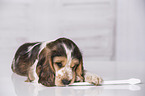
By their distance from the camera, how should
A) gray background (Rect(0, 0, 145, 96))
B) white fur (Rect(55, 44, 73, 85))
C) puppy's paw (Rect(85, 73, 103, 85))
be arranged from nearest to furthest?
white fur (Rect(55, 44, 73, 85)) < puppy's paw (Rect(85, 73, 103, 85)) < gray background (Rect(0, 0, 145, 96))

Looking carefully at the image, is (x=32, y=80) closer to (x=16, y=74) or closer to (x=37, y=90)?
(x=37, y=90)

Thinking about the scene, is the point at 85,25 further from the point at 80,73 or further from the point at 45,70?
the point at 45,70

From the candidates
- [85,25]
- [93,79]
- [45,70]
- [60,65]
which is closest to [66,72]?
[60,65]

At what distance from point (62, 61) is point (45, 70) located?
25 cm

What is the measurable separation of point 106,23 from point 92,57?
96cm

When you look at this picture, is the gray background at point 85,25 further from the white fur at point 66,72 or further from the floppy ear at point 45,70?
the white fur at point 66,72

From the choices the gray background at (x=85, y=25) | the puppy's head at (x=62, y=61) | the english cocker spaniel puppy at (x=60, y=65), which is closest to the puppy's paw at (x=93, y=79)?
the english cocker spaniel puppy at (x=60, y=65)

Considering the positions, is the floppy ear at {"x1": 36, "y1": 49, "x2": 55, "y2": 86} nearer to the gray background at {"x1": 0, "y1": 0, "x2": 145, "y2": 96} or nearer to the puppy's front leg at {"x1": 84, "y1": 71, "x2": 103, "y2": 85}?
the puppy's front leg at {"x1": 84, "y1": 71, "x2": 103, "y2": 85}

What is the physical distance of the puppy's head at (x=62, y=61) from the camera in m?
2.77

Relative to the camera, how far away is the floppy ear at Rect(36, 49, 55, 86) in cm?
282

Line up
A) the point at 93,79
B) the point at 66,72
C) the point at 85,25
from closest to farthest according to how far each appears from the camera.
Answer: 1. the point at 66,72
2. the point at 93,79
3. the point at 85,25

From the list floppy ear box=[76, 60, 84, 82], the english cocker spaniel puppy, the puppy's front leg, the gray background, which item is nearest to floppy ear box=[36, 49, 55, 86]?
the english cocker spaniel puppy

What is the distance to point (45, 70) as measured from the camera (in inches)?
112

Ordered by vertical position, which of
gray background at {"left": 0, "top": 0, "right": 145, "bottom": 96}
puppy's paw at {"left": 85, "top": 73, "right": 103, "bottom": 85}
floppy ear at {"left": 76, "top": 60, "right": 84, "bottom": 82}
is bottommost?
puppy's paw at {"left": 85, "top": 73, "right": 103, "bottom": 85}
